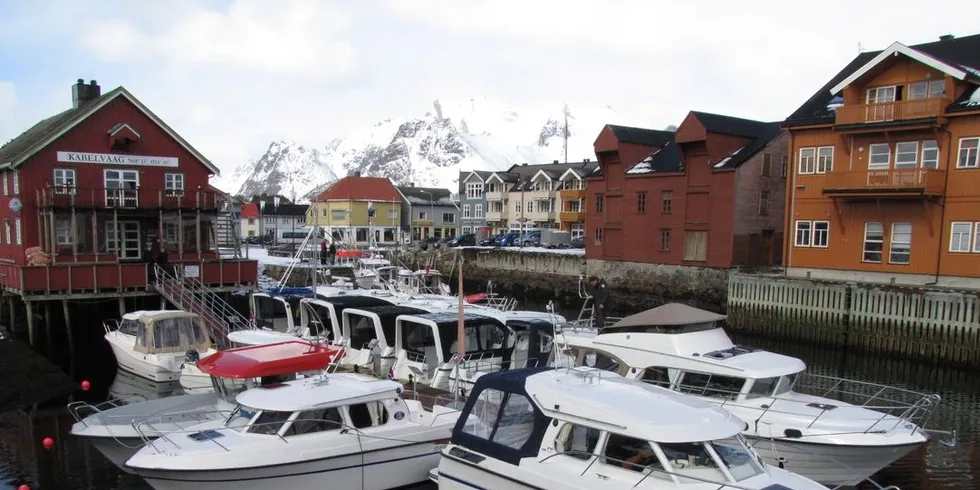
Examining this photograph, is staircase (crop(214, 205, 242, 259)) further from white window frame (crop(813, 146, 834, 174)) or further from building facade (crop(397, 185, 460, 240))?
building facade (crop(397, 185, 460, 240))

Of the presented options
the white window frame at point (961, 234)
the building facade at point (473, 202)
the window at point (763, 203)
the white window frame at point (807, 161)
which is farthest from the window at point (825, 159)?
the building facade at point (473, 202)

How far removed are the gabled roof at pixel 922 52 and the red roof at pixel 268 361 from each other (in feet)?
91.1

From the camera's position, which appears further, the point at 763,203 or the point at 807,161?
the point at 763,203

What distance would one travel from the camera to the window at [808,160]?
32.8m

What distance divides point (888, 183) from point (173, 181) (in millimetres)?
32653

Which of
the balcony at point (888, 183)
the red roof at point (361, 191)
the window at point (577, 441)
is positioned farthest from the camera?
the red roof at point (361, 191)

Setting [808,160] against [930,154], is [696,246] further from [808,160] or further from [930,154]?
[930,154]

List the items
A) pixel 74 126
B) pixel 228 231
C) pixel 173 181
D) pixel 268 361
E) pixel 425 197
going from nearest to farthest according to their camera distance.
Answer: pixel 268 361, pixel 74 126, pixel 173 181, pixel 228 231, pixel 425 197

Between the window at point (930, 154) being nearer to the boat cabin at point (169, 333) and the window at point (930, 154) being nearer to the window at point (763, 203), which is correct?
the window at point (763, 203)

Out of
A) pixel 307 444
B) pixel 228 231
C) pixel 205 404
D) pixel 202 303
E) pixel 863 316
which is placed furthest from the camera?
pixel 228 231

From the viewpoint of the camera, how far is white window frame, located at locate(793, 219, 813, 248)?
108 feet

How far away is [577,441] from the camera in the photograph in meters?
8.88

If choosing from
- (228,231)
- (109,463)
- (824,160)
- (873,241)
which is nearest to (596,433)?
(109,463)

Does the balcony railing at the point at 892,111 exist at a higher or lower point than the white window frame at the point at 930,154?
higher
